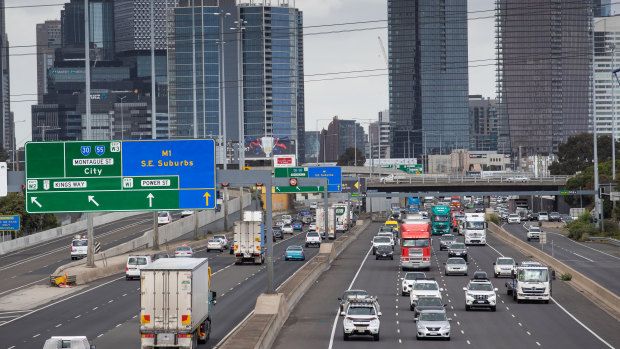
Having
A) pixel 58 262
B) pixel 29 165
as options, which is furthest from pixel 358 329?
pixel 58 262

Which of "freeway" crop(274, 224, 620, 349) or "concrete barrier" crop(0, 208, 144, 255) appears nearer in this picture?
"freeway" crop(274, 224, 620, 349)

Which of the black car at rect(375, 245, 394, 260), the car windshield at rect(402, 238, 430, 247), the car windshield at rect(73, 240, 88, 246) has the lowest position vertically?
the black car at rect(375, 245, 394, 260)

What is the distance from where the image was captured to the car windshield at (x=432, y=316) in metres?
36.4

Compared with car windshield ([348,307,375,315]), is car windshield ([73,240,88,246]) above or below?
below

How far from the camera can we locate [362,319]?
118 feet

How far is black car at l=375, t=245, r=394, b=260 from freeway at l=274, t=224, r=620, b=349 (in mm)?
14954

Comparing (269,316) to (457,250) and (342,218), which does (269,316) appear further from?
(342,218)

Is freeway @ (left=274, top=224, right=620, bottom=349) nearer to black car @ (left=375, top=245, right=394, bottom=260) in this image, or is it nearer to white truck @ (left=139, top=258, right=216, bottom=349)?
white truck @ (left=139, top=258, right=216, bottom=349)

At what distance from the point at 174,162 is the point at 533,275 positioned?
67.2 ft

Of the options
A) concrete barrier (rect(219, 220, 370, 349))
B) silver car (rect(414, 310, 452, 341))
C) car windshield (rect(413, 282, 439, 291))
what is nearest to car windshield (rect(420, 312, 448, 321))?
silver car (rect(414, 310, 452, 341))

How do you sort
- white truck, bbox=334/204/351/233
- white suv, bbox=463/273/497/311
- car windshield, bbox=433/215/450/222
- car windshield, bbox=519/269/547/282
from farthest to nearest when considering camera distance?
white truck, bbox=334/204/351/233, car windshield, bbox=433/215/450/222, car windshield, bbox=519/269/547/282, white suv, bbox=463/273/497/311

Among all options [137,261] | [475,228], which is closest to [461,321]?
[137,261]

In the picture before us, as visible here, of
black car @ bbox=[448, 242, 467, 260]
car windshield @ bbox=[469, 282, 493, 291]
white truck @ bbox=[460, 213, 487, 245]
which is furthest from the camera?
white truck @ bbox=[460, 213, 487, 245]

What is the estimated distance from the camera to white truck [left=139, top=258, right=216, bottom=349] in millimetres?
30766
